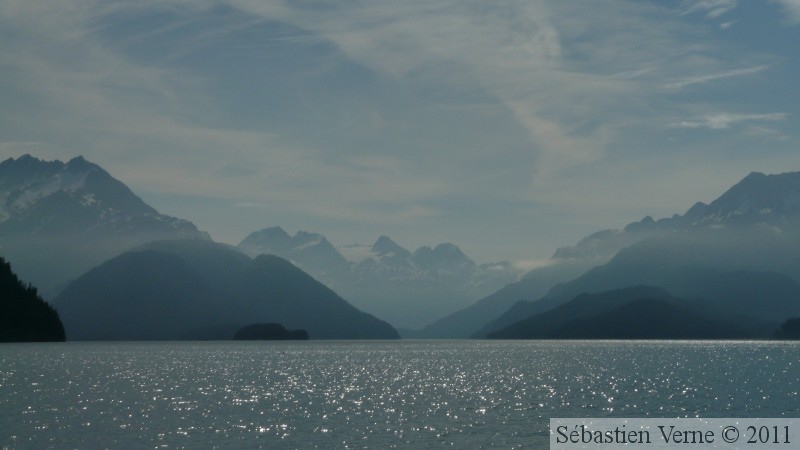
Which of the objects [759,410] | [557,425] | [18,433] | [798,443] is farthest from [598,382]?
[18,433]

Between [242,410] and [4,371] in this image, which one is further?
[4,371]

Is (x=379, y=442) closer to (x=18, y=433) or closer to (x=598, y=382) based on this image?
(x=18, y=433)

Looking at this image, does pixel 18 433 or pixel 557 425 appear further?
pixel 557 425

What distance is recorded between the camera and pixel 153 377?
183 m

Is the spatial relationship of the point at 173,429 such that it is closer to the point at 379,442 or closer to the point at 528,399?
the point at 379,442

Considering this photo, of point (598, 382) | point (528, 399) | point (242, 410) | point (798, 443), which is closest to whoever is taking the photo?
point (798, 443)

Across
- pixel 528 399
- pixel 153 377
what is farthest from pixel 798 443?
pixel 153 377

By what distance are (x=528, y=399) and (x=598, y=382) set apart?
4021 cm

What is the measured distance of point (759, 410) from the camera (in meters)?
116

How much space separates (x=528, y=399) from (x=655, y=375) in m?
67.5

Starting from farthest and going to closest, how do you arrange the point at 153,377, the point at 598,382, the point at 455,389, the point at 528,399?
the point at 153,377 < the point at 598,382 < the point at 455,389 < the point at 528,399

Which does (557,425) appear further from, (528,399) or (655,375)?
(655,375)

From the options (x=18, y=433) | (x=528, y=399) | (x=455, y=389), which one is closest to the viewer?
(x=18, y=433)

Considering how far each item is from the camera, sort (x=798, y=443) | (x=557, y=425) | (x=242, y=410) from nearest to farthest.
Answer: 1. (x=798, y=443)
2. (x=557, y=425)
3. (x=242, y=410)
